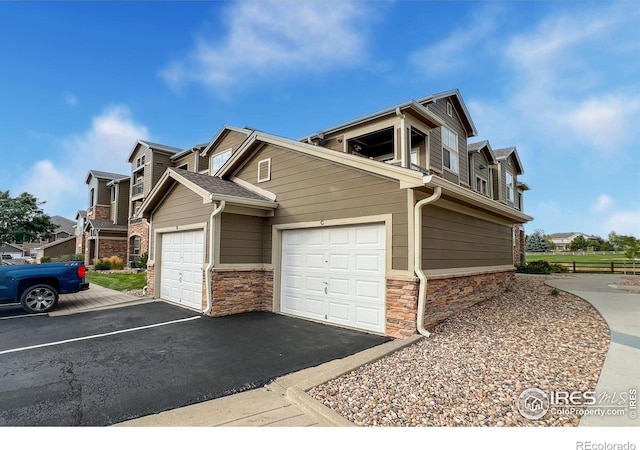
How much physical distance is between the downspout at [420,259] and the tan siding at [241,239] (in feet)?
15.0

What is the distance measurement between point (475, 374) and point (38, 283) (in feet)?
34.9

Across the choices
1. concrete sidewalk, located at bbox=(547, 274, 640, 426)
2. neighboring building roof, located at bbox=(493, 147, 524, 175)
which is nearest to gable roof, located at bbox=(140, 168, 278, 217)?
concrete sidewalk, located at bbox=(547, 274, 640, 426)

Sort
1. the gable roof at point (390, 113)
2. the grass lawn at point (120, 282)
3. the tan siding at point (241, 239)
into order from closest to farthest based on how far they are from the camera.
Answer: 1. the tan siding at point (241, 239)
2. the gable roof at point (390, 113)
3. the grass lawn at point (120, 282)

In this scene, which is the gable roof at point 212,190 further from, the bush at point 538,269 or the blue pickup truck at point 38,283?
the bush at point 538,269

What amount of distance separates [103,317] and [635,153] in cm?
1176

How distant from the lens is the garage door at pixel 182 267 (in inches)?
348

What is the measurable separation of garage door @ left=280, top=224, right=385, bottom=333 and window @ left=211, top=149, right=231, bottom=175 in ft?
32.3

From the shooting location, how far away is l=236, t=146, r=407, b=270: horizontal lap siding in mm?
6234

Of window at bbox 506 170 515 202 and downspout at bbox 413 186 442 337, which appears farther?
window at bbox 506 170 515 202

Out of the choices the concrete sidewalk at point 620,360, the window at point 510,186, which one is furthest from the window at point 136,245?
the window at point 510,186

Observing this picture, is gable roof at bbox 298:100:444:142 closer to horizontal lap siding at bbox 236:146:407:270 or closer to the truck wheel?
horizontal lap siding at bbox 236:146:407:270

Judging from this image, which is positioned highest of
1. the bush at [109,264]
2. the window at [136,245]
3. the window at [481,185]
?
the window at [481,185]

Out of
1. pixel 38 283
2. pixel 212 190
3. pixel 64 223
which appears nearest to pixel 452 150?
pixel 212 190
